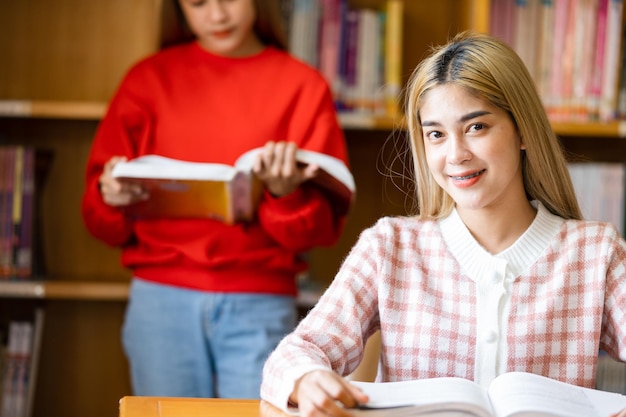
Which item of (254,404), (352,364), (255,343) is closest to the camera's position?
(254,404)

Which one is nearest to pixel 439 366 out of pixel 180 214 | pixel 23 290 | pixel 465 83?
pixel 465 83

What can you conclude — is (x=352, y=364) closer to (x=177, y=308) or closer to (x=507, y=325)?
(x=507, y=325)

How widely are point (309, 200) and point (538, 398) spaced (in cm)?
92

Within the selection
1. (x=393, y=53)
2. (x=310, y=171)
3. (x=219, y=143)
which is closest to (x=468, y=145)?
(x=310, y=171)

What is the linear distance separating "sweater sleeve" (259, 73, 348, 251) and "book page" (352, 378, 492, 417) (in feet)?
2.67

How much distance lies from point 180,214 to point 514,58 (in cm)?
79

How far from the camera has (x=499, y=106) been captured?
1.23 meters

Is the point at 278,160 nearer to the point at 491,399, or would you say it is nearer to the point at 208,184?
the point at 208,184

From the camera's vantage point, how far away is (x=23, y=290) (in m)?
2.14

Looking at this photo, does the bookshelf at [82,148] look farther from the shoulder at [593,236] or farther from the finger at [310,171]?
the shoulder at [593,236]

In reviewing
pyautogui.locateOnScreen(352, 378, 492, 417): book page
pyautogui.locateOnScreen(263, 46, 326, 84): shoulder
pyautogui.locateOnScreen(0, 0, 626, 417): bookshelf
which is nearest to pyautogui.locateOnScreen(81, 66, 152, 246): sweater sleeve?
pyautogui.locateOnScreen(263, 46, 326, 84): shoulder

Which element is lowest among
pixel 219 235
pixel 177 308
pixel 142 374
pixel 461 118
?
pixel 142 374

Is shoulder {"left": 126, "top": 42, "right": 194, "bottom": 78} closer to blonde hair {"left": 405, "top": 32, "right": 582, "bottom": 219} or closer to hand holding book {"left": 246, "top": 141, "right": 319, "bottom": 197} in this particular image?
hand holding book {"left": 246, "top": 141, "right": 319, "bottom": 197}

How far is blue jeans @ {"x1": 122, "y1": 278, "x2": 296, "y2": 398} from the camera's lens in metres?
1.77
